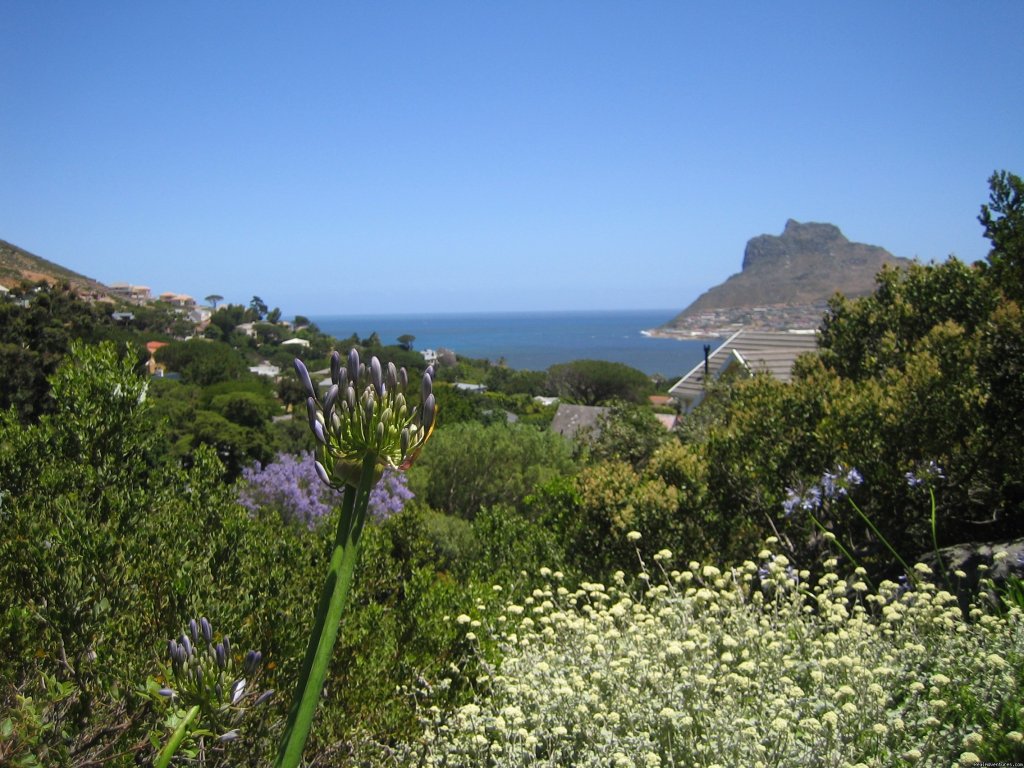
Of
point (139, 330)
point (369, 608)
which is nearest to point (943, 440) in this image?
point (369, 608)

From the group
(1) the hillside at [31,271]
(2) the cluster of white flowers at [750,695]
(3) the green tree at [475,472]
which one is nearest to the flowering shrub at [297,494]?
(3) the green tree at [475,472]

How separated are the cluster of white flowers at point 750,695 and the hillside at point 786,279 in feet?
307

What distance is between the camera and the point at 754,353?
22.6m

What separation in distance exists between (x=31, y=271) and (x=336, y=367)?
60.6 feet

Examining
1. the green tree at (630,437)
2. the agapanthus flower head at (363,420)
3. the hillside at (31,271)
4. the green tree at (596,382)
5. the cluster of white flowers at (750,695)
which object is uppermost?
the hillside at (31,271)

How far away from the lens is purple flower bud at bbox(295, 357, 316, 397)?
164 cm

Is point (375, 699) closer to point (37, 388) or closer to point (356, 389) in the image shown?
point (356, 389)

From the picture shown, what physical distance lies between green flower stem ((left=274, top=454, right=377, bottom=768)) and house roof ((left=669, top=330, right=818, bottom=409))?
19260 millimetres

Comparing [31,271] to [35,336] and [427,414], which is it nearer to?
[35,336]

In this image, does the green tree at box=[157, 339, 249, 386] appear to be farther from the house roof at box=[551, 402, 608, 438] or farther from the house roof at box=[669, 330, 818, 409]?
the house roof at box=[669, 330, 818, 409]

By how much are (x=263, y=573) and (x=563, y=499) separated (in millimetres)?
4560

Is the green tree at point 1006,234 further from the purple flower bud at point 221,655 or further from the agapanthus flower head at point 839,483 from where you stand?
the purple flower bud at point 221,655

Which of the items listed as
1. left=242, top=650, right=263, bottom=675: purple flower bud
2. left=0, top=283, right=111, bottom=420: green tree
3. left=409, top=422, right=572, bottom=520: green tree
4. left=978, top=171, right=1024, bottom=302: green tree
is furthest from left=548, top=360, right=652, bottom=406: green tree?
left=242, top=650, right=263, bottom=675: purple flower bud

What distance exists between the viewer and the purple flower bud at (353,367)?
5.32ft
